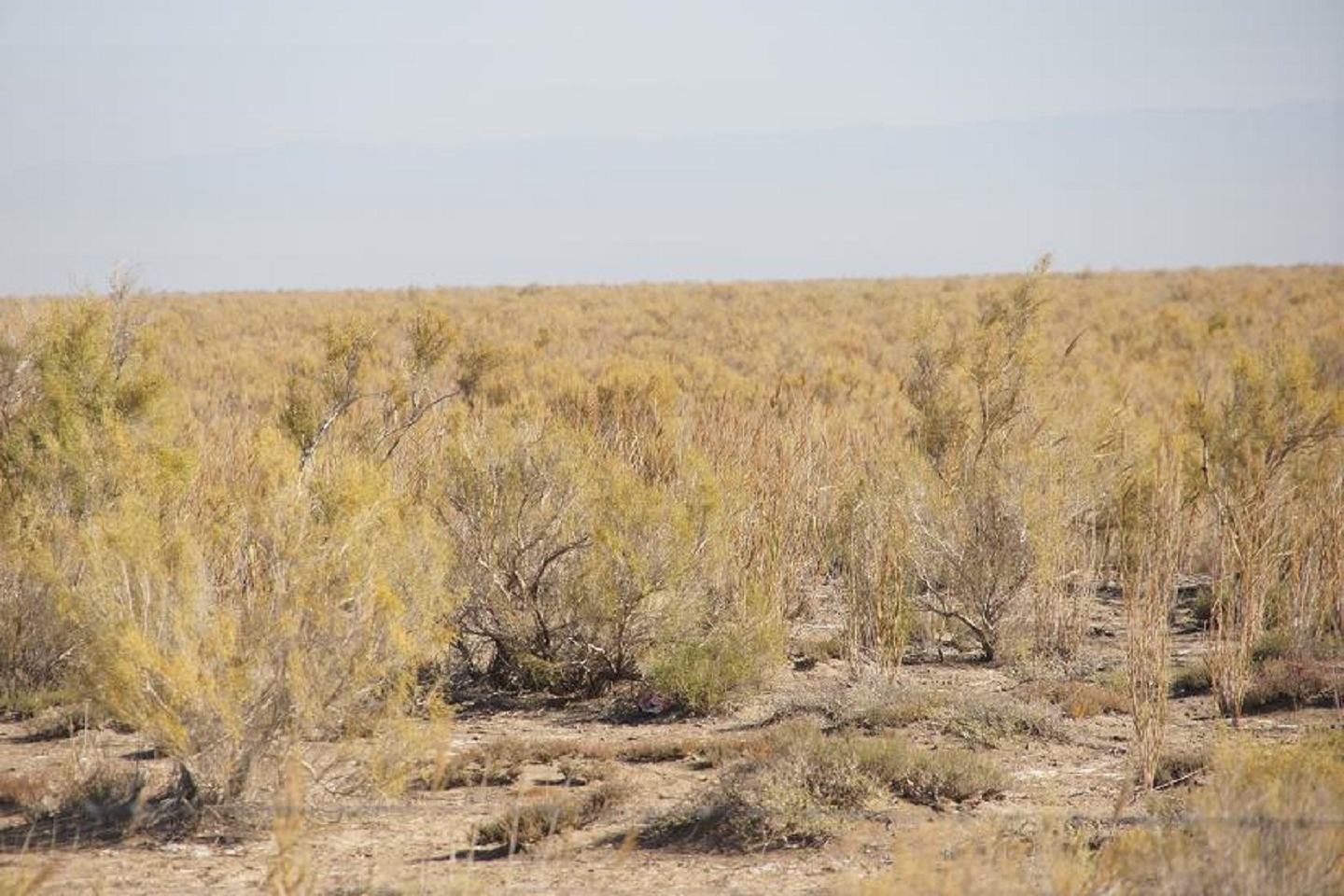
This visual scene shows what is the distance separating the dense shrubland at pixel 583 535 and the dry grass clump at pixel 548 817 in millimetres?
637

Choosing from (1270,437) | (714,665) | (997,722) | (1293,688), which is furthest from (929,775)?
(1270,437)

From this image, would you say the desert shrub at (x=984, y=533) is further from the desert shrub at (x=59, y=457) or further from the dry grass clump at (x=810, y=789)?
the desert shrub at (x=59, y=457)

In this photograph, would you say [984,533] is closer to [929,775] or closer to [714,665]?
[714,665]

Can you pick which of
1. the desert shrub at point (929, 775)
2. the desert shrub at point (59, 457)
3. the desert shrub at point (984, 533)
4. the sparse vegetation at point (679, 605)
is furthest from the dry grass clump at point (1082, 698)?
the desert shrub at point (59, 457)

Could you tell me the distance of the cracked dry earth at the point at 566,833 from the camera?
537cm

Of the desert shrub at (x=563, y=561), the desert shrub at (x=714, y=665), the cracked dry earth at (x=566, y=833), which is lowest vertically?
the cracked dry earth at (x=566, y=833)

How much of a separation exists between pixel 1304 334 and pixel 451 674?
2265 centimetres

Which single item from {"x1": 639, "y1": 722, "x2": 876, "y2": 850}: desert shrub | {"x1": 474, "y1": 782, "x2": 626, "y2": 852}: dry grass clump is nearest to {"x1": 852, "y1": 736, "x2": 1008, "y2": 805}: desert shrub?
{"x1": 639, "y1": 722, "x2": 876, "y2": 850}: desert shrub

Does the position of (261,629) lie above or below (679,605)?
above

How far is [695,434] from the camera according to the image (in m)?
12.7

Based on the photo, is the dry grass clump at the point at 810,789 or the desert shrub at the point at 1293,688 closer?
the dry grass clump at the point at 810,789

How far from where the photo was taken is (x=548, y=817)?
237 inches

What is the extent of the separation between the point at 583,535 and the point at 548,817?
285 centimetres

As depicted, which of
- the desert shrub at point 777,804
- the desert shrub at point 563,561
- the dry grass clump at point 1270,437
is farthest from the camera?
the dry grass clump at point 1270,437
